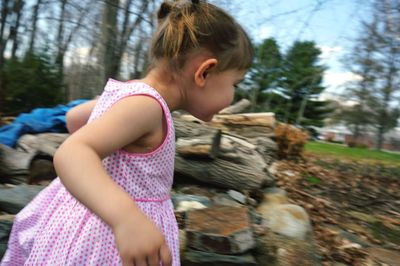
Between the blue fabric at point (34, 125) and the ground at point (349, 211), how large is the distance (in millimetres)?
2964

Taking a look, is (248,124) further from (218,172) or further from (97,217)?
(97,217)

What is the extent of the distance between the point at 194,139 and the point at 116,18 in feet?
10.7

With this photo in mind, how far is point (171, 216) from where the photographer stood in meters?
1.33

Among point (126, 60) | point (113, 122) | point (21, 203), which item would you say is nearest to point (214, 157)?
point (21, 203)

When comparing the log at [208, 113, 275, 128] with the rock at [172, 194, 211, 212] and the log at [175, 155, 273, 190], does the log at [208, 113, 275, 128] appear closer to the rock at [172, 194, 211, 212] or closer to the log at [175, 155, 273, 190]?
the log at [175, 155, 273, 190]

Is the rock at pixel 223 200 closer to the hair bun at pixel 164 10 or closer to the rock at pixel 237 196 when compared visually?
the rock at pixel 237 196

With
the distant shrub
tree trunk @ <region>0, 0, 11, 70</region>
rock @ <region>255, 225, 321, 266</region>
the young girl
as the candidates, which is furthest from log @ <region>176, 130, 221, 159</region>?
tree trunk @ <region>0, 0, 11, 70</region>

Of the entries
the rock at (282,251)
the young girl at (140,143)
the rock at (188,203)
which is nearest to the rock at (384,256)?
the rock at (282,251)

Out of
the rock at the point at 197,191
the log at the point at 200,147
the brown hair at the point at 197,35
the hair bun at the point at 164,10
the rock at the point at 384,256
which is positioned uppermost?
the hair bun at the point at 164,10

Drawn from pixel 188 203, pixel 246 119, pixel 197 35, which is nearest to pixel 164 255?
pixel 197 35

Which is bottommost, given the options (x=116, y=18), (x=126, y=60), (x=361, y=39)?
(x=126, y=60)

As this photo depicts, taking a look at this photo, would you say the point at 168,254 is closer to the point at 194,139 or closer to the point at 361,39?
the point at 194,139

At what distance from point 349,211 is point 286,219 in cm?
230

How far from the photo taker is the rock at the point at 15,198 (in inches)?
97.5
